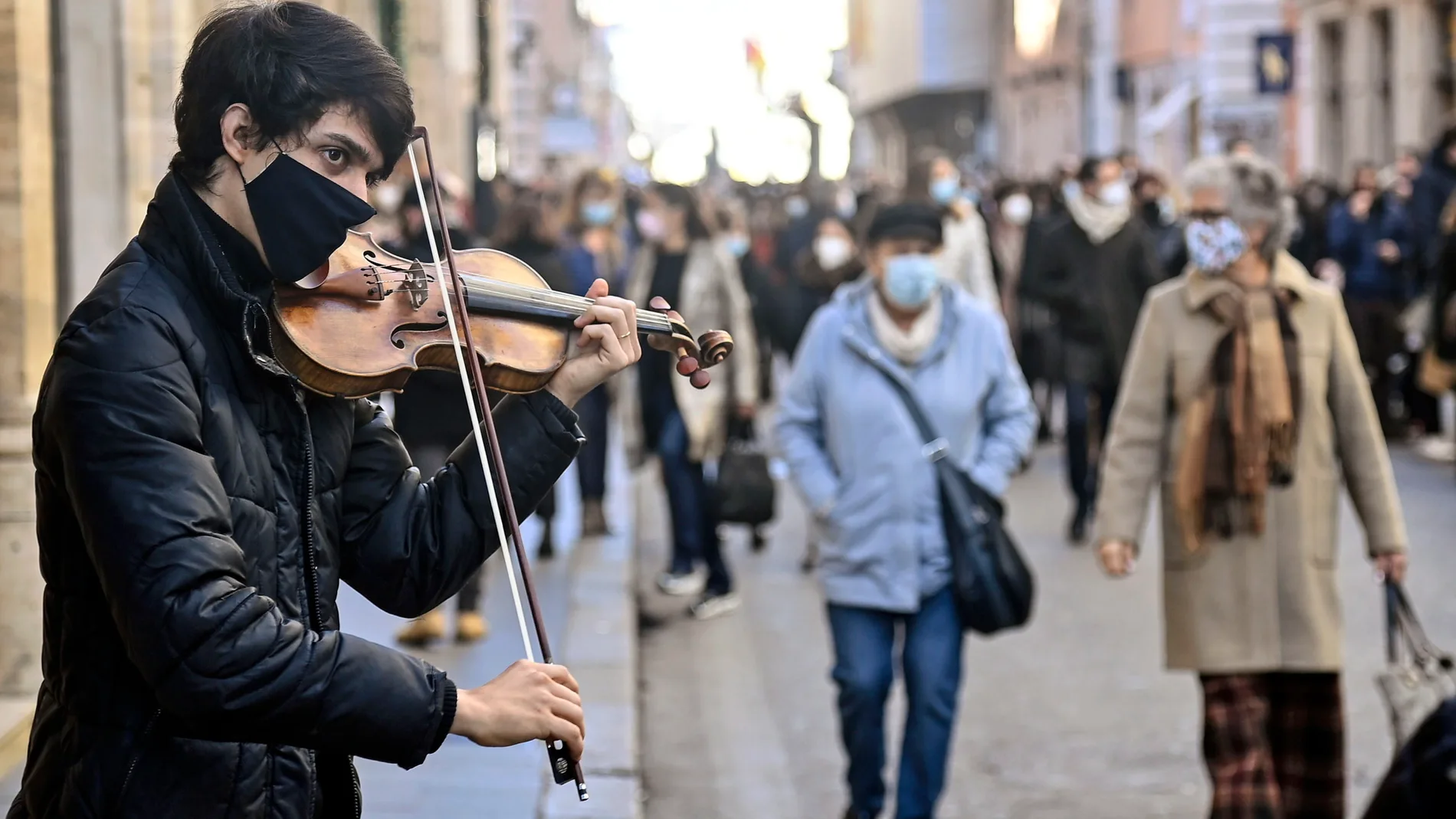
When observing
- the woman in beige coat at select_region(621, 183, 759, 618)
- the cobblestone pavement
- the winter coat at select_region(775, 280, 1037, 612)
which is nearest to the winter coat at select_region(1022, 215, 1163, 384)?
the cobblestone pavement

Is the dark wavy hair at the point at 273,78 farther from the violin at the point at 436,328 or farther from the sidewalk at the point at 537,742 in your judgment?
the sidewalk at the point at 537,742

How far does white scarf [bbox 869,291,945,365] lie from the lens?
6.05 m

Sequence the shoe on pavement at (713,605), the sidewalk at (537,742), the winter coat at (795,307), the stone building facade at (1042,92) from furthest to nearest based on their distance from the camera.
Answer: the stone building facade at (1042,92), the winter coat at (795,307), the shoe on pavement at (713,605), the sidewalk at (537,742)

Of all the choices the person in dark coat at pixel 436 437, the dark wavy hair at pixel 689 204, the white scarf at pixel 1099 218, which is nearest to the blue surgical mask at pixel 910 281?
Result: the person in dark coat at pixel 436 437

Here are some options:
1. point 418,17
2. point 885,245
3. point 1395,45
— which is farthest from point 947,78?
point 885,245

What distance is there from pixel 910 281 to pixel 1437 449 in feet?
33.9

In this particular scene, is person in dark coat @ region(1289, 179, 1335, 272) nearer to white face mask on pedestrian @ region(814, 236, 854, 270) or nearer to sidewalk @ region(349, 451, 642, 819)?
white face mask on pedestrian @ region(814, 236, 854, 270)

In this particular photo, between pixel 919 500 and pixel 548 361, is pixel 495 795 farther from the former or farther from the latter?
pixel 548 361

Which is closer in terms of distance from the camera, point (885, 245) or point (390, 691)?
point (390, 691)

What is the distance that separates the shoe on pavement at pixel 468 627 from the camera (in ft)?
Answer: 28.4

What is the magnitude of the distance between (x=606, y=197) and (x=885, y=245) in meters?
8.32

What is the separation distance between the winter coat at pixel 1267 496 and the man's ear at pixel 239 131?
3.47 metres

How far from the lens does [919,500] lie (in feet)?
19.3

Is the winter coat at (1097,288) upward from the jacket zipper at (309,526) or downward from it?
upward
